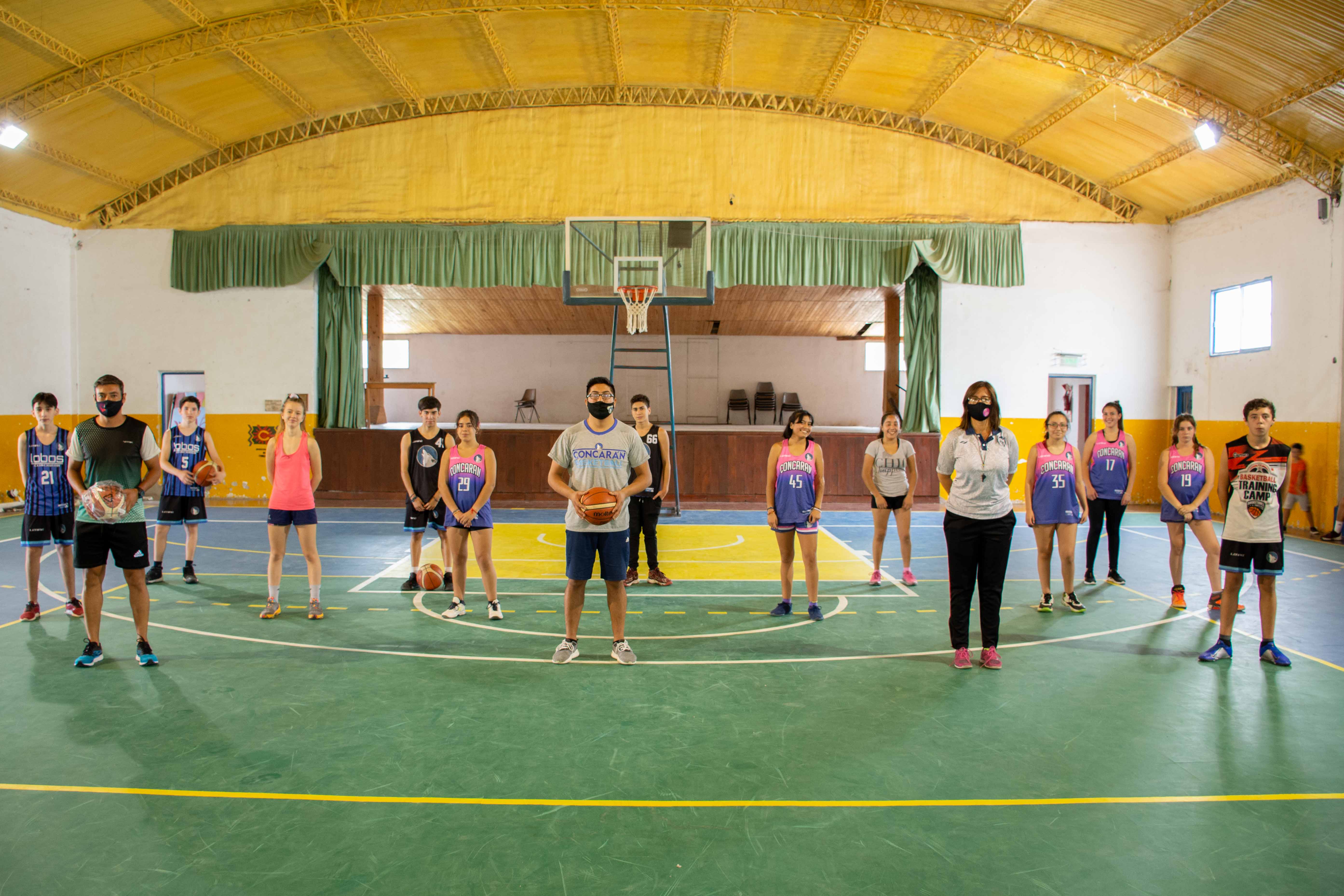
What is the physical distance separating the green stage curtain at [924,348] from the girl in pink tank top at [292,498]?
12961mm

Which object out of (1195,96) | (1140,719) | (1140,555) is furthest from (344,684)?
(1195,96)

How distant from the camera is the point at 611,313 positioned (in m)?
23.3

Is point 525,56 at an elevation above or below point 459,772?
above

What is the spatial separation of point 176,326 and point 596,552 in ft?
51.9

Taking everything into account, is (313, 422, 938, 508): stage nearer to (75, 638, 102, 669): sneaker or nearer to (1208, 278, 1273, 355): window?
(1208, 278, 1273, 355): window

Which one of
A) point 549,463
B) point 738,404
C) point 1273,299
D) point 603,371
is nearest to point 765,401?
point 738,404

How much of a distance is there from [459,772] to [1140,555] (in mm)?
9811

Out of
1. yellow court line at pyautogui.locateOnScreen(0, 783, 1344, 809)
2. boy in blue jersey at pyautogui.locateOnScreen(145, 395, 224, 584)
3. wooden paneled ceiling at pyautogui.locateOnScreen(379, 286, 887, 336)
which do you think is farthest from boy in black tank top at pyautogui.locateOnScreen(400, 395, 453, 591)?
wooden paneled ceiling at pyautogui.locateOnScreen(379, 286, 887, 336)

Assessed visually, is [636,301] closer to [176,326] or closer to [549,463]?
[549,463]

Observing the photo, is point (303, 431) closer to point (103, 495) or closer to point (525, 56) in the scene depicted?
point (103, 495)

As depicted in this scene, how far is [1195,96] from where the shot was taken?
12.6 m

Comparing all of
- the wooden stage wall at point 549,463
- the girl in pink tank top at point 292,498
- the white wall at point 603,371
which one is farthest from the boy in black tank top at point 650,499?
the white wall at point 603,371

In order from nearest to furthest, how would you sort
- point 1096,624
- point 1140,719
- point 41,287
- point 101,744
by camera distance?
point 101,744, point 1140,719, point 1096,624, point 41,287

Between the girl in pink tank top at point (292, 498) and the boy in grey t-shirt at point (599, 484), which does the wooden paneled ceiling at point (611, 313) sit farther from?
the boy in grey t-shirt at point (599, 484)
